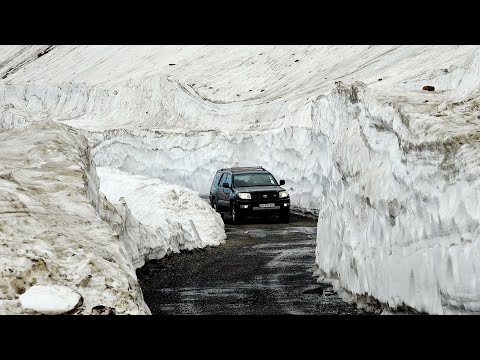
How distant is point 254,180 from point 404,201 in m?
15.6

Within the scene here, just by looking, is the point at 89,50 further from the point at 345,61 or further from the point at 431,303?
the point at 431,303

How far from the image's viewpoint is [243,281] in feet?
44.1

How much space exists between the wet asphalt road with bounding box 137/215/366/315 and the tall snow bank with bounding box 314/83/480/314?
0.54 m

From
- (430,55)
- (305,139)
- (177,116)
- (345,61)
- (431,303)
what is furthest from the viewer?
(177,116)

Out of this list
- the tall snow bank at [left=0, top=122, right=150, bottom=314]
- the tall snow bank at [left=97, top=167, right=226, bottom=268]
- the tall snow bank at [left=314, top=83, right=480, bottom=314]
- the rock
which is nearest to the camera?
the rock

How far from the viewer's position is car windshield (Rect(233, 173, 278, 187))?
82.8ft

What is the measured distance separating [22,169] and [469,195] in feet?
20.2

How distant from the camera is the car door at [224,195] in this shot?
2503cm

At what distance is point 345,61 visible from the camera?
53.6m

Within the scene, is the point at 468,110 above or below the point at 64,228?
above

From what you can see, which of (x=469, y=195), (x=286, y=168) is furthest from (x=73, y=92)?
(x=469, y=195)

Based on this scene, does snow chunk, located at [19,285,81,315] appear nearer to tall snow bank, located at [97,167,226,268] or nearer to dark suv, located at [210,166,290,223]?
tall snow bank, located at [97,167,226,268]

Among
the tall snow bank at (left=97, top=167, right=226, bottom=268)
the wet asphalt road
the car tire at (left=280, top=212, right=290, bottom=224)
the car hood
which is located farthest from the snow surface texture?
the tall snow bank at (left=97, top=167, right=226, bottom=268)

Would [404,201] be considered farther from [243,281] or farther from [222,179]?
[222,179]
